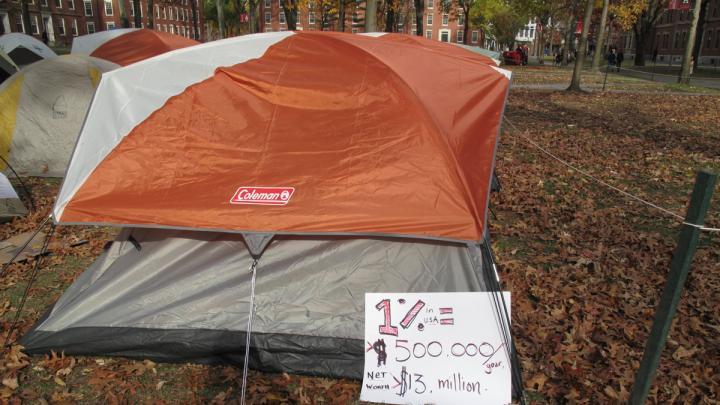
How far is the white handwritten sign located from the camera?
2.85m

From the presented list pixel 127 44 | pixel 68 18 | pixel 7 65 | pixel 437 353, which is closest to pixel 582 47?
pixel 127 44

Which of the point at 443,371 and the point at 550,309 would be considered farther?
the point at 550,309

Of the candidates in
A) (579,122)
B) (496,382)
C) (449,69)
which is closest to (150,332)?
(496,382)

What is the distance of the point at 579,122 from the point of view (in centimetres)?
1165

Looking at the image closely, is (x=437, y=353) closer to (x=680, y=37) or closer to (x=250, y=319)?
(x=250, y=319)

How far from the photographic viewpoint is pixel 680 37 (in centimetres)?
5459

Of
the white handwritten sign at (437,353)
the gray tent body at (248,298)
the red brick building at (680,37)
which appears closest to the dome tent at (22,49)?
the gray tent body at (248,298)

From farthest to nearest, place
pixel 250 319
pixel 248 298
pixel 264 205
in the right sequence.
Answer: pixel 248 298
pixel 250 319
pixel 264 205

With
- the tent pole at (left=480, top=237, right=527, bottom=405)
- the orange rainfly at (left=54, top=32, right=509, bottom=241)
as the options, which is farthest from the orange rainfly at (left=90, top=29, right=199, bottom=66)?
the tent pole at (left=480, top=237, right=527, bottom=405)

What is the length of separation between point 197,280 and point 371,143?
1.50 m

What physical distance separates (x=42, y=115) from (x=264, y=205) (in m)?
6.36

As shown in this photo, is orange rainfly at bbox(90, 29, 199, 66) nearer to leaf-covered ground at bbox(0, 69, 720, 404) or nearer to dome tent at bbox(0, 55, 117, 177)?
dome tent at bbox(0, 55, 117, 177)

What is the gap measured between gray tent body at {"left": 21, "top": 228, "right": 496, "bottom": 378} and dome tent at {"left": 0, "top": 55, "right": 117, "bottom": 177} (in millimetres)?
5132

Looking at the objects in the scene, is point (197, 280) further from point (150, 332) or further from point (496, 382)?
point (496, 382)
